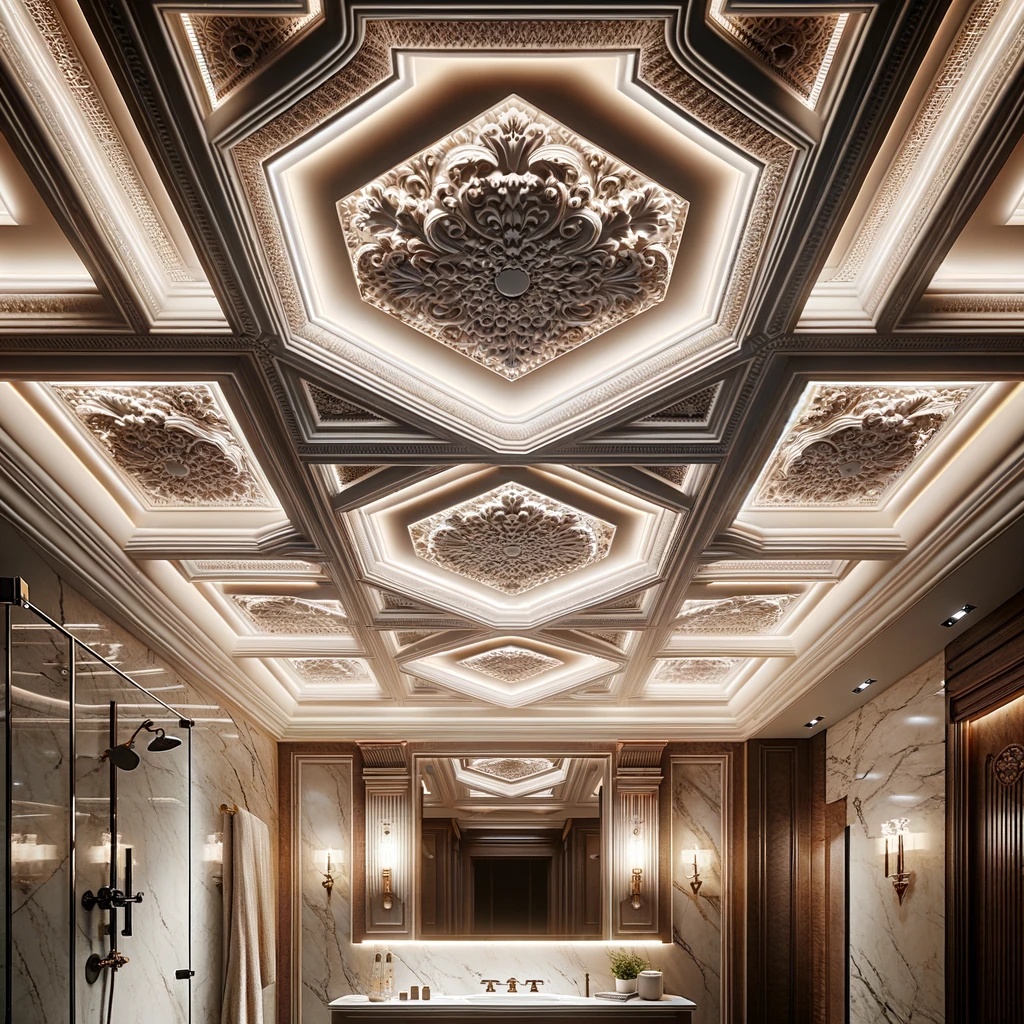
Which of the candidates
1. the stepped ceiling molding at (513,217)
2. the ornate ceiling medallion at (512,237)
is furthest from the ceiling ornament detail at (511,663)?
the ornate ceiling medallion at (512,237)

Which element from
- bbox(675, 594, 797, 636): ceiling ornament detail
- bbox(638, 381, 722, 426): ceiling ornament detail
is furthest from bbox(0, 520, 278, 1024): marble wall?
bbox(675, 594, 797, 636): ceiling ornament detail

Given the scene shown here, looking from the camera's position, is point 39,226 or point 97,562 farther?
point 97,562

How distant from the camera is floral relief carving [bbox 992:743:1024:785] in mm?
4094

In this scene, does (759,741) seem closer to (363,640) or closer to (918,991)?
(918,991)

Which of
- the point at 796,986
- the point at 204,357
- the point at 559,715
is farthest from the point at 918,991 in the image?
the point at 204,357

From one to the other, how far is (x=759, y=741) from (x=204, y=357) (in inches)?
235

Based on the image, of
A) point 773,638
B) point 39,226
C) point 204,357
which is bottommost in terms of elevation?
point 773,638

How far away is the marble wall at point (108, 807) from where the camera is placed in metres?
3.03

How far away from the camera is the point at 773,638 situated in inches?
225

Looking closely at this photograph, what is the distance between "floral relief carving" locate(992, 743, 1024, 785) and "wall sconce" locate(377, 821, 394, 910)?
4.63 metres

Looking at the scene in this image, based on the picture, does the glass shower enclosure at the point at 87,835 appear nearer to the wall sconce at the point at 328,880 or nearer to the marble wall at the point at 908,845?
the wall sconce at the point at 328,880

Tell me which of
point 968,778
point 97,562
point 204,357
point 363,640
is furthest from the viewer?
point 363,640

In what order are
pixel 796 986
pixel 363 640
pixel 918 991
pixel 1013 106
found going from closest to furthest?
1. pixel 1013 106
2. pixel 918 991
3. pixel 363 640
4. pixel 796 986

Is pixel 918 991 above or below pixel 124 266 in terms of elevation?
below
